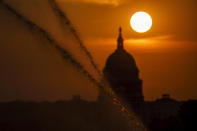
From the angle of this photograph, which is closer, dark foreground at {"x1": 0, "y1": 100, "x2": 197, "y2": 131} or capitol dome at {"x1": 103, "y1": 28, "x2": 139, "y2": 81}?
dark foreground at {"x1": 0, "y1": 100, "x2": 197, "y2": 131}

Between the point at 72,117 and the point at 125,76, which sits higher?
the point at 125,76

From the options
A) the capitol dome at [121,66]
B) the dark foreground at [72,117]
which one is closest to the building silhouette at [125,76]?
the capitol dome at [121,66]

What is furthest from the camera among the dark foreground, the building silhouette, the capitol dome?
the capitol dome

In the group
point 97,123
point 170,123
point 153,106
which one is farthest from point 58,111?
point 153,106

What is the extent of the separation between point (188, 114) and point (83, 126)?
17313mm

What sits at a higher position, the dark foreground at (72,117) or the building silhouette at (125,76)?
the building silhouette at (125,76)

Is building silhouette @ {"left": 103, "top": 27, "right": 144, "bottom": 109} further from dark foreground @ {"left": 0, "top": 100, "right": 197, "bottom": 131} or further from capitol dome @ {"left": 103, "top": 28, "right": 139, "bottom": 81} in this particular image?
dark foreground @ {"left": 0, "top": 100, "right": 197, "bottom": 131}

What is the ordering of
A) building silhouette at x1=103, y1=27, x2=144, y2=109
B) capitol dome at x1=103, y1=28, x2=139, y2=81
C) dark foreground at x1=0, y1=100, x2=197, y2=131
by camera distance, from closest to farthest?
dark foreground at x1=0, y1=100, x2=197, y2=131
building silhouette at x1=103, y1=27, x2=144, y2=109
capitol dome at x1=103, y1=28, x2=139, y2=81

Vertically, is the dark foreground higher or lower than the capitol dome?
lower

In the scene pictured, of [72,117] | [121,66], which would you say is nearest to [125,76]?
[121,66]

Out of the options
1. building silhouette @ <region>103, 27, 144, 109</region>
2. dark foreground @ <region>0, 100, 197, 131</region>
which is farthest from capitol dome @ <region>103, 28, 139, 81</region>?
dark foreground @ <region>0, 100, 197, 131</region>

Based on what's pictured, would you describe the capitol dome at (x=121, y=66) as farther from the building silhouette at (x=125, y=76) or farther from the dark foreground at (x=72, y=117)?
the dark foreground at (x=72, y=117)

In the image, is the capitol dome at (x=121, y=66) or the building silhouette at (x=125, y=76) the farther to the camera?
the capitol dome at (x=121, y=66)

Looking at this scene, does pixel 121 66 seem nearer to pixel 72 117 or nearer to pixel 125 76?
pixel 125 76
